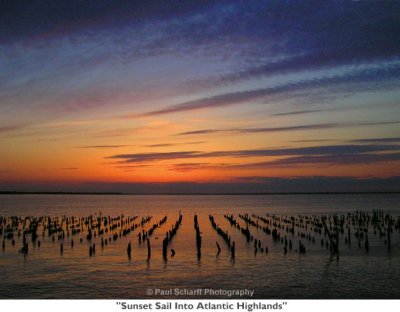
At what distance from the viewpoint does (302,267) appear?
1374 inches

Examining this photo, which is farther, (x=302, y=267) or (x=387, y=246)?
(x=387, y=246)

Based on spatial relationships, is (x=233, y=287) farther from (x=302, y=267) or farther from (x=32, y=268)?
(x=32, y=268)
